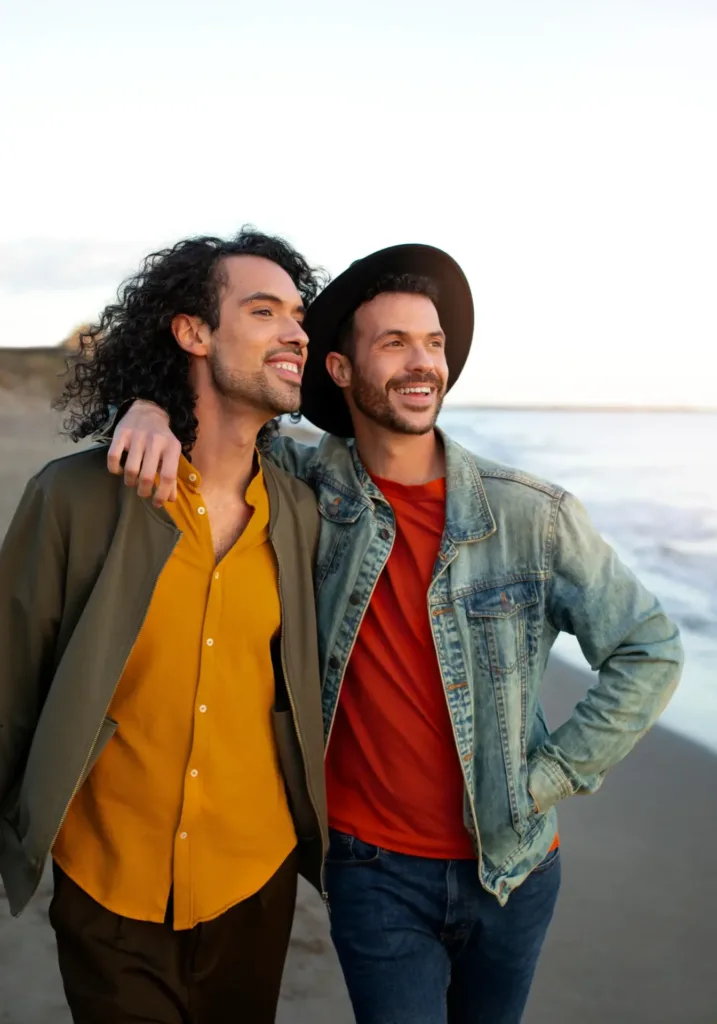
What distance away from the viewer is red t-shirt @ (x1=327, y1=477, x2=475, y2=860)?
2791 mm

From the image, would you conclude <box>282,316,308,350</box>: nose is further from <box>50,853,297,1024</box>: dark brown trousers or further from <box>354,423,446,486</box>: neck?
<box>50,853,297,1024</box>: dark brown trousers

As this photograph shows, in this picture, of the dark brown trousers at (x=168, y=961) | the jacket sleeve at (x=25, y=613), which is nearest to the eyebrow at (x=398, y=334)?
the jacket sleeve at (x=25, y=613)

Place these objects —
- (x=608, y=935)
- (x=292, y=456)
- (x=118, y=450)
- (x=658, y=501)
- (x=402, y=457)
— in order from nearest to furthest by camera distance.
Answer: (x=118, y=450), (x=402, y=457), (x=292, y=456), (x=608, y=935), (x=658, y=501)

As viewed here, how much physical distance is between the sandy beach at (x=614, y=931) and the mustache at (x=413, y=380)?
8.14 feet

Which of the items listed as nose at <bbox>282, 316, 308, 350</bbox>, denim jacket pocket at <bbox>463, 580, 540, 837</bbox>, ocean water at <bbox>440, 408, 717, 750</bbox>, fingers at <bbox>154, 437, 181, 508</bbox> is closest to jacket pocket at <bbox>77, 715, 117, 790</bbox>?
fingers at <bbox>154, 437, 181, 508</bbox>

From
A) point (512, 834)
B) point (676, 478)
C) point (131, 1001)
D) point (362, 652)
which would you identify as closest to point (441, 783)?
point (512, 834)

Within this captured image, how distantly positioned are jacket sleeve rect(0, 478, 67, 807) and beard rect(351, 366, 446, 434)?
3.36 feet

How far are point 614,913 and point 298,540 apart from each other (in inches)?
115

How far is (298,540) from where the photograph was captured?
2.95m

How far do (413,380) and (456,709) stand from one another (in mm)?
987

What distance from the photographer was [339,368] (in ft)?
10.9

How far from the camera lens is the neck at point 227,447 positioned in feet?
9.93

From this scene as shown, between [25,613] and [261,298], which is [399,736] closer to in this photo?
[25,613]

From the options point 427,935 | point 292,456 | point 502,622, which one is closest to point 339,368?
point 292,456
